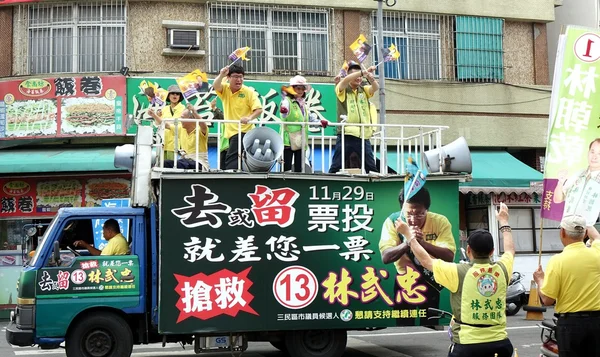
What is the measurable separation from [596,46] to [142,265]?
5.55 metres

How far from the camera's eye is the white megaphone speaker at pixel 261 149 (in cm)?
909

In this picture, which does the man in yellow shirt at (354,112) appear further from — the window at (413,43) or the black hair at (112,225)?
the window at (413,43)

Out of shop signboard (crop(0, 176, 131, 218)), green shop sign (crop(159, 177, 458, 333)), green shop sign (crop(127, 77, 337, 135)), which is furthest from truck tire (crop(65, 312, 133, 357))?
shop signboard (crop(0, 176, 131, 218))

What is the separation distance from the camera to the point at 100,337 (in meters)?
9.01

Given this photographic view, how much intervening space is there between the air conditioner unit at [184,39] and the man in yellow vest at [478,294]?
13.6 m

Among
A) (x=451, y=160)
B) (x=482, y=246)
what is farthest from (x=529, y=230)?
(x=482, y=246)

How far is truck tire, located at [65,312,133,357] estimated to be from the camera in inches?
351

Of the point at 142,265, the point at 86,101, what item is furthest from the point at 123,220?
the point at 86,101

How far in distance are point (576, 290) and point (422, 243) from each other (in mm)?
3610

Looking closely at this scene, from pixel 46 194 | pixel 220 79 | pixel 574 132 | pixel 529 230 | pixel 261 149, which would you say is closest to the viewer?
pixel 574 132

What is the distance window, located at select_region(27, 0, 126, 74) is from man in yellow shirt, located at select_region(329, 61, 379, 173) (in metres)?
9.34

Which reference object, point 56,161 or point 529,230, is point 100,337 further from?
point 529,230

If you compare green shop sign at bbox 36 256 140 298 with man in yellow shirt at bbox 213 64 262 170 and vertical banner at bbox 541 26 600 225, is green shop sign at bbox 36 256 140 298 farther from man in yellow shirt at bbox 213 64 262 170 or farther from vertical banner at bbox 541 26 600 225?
vertical banner at bbox 541 26 600 225

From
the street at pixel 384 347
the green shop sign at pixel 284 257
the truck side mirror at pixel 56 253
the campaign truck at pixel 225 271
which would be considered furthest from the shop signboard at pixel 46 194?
the green shop sign at pixel 284 257
